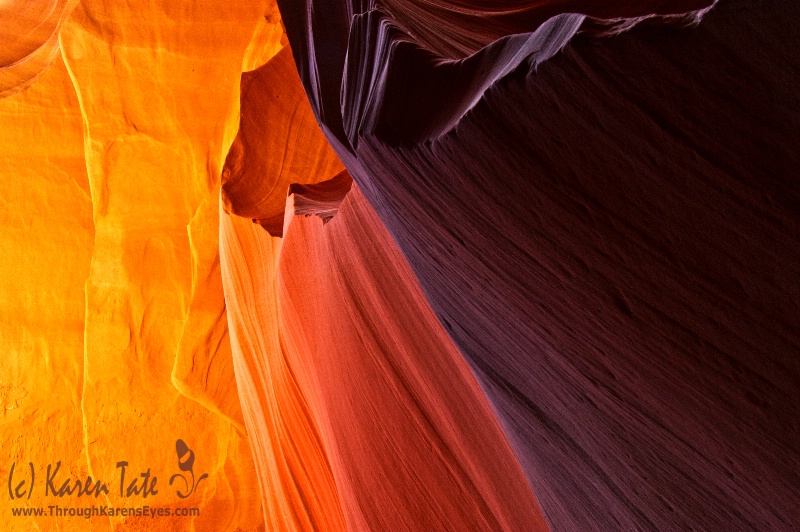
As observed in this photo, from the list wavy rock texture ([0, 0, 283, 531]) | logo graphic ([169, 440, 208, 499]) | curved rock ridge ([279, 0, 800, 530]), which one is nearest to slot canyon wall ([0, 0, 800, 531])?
curved rock ridge ([279, 0, 800, 530])

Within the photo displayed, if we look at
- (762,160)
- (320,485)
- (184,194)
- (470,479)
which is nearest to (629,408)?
(762,160)

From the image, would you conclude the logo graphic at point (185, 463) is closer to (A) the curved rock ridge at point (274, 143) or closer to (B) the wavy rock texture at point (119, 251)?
(B) the wavy rock texture at point (119, 251)

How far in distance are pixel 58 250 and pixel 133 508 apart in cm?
138

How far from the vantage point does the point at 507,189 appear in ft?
1.88

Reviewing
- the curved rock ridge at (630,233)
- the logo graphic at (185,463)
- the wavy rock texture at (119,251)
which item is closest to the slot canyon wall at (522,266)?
the curved rock ridge at (630,233)

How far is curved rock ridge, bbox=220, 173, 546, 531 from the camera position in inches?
42.9

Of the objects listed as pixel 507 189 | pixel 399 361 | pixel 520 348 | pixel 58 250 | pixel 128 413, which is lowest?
pixel 128 413

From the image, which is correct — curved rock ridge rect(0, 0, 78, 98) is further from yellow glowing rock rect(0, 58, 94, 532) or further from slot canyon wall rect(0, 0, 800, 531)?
slot canyon wall rect(0, 0, 800, 531)

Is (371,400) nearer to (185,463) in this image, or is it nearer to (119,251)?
(119,251)

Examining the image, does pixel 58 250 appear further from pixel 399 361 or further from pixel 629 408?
pixel 629 408

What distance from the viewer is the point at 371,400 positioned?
1229mm

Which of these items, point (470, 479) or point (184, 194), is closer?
point (470, 479)

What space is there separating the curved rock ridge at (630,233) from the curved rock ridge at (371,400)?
12.8 inches

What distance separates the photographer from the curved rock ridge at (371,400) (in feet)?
3.57
